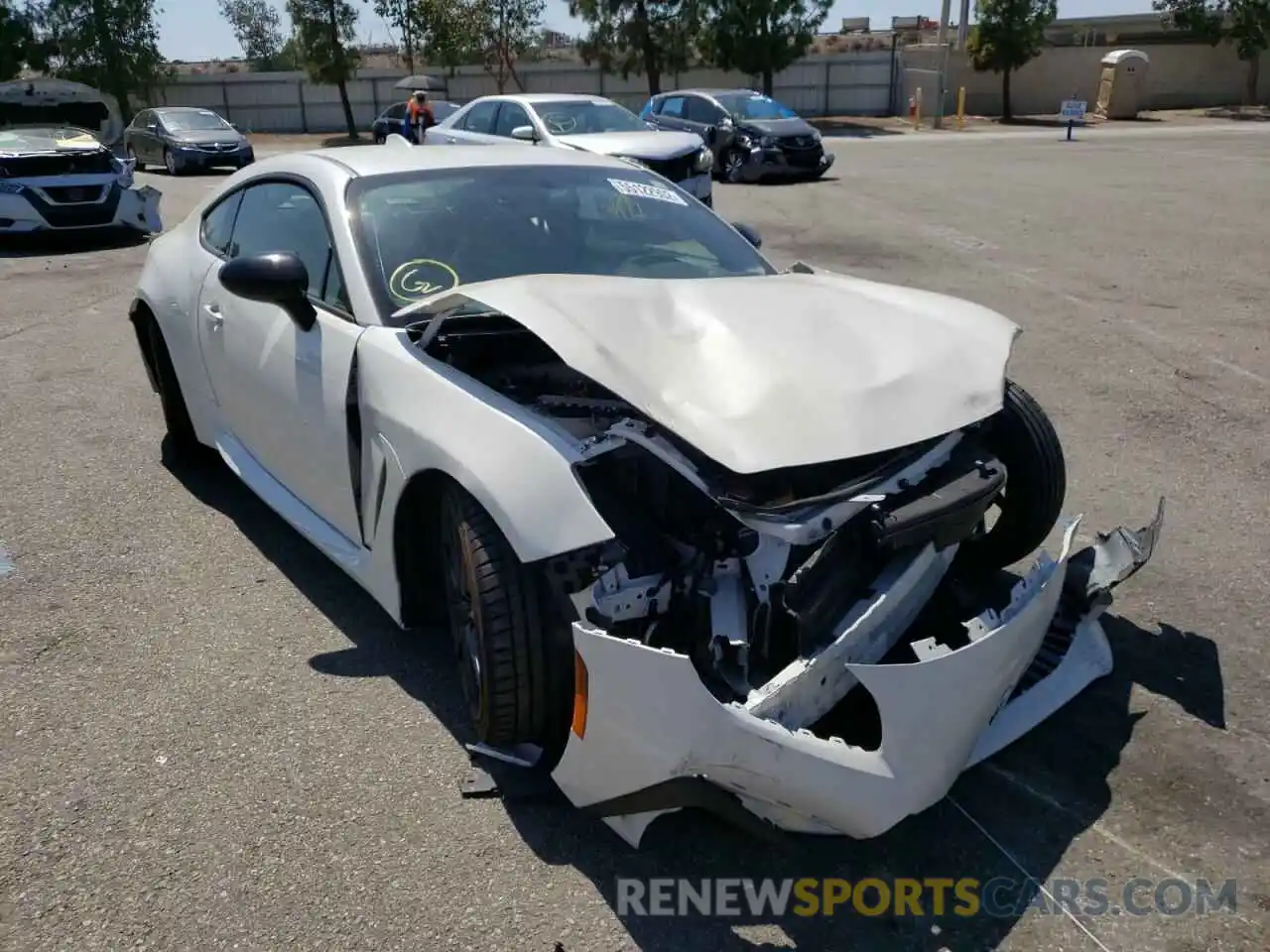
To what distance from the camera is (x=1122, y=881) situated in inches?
97.3

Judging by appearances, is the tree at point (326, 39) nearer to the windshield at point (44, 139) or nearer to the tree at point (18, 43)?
the tree at point (18, 43)

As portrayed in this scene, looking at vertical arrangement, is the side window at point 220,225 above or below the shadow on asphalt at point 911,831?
above

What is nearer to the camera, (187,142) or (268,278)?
(268,278)

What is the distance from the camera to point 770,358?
2.74 meters

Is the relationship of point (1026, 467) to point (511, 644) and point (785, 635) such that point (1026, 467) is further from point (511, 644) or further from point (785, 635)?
point (511, 644)

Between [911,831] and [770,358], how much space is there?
1.24m

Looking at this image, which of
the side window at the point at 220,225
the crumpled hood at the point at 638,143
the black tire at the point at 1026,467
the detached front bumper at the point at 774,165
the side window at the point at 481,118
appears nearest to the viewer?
the black tire at the point at 1026,467

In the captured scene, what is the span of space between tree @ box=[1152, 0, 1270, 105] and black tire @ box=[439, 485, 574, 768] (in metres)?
46.4

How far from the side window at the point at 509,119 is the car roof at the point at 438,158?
10497 millimetres

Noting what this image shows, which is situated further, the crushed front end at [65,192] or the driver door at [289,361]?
the crushed front end at [65,192]

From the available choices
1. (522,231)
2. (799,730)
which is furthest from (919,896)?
(522,231)

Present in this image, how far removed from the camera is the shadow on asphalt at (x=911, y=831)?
2.37 metres

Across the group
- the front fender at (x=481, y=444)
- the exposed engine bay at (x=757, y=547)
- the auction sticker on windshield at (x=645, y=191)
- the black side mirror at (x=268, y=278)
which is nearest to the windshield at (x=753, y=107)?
the auction sticker on windshield at (x=645, y=191)

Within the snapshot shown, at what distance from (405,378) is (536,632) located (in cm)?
89
